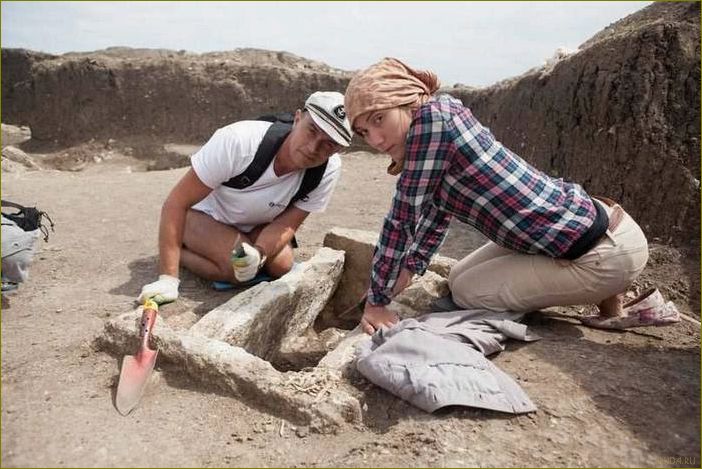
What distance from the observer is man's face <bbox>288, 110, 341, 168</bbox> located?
2951 mm

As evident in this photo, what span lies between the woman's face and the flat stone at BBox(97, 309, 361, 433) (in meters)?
0.97

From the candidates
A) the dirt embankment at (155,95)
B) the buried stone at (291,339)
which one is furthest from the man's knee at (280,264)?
the dirt embankment at (155,95)

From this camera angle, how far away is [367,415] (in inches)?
83.4

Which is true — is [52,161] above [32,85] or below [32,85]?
below

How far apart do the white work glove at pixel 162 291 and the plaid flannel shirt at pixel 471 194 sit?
3.80 feet

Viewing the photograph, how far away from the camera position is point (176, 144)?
10562 mm

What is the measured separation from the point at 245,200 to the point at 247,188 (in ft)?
0.28

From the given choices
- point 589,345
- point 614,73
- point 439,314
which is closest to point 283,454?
point 439,314

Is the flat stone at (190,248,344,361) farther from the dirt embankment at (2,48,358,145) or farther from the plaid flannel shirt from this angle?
the dirt embankment at (2,48,358,145)

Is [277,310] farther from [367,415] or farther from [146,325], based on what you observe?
[367,415]

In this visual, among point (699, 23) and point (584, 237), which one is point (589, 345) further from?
point (699, 23)

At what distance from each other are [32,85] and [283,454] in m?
12.0

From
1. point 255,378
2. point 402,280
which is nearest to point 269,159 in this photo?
point 402,280

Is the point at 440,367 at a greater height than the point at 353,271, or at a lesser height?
greater
